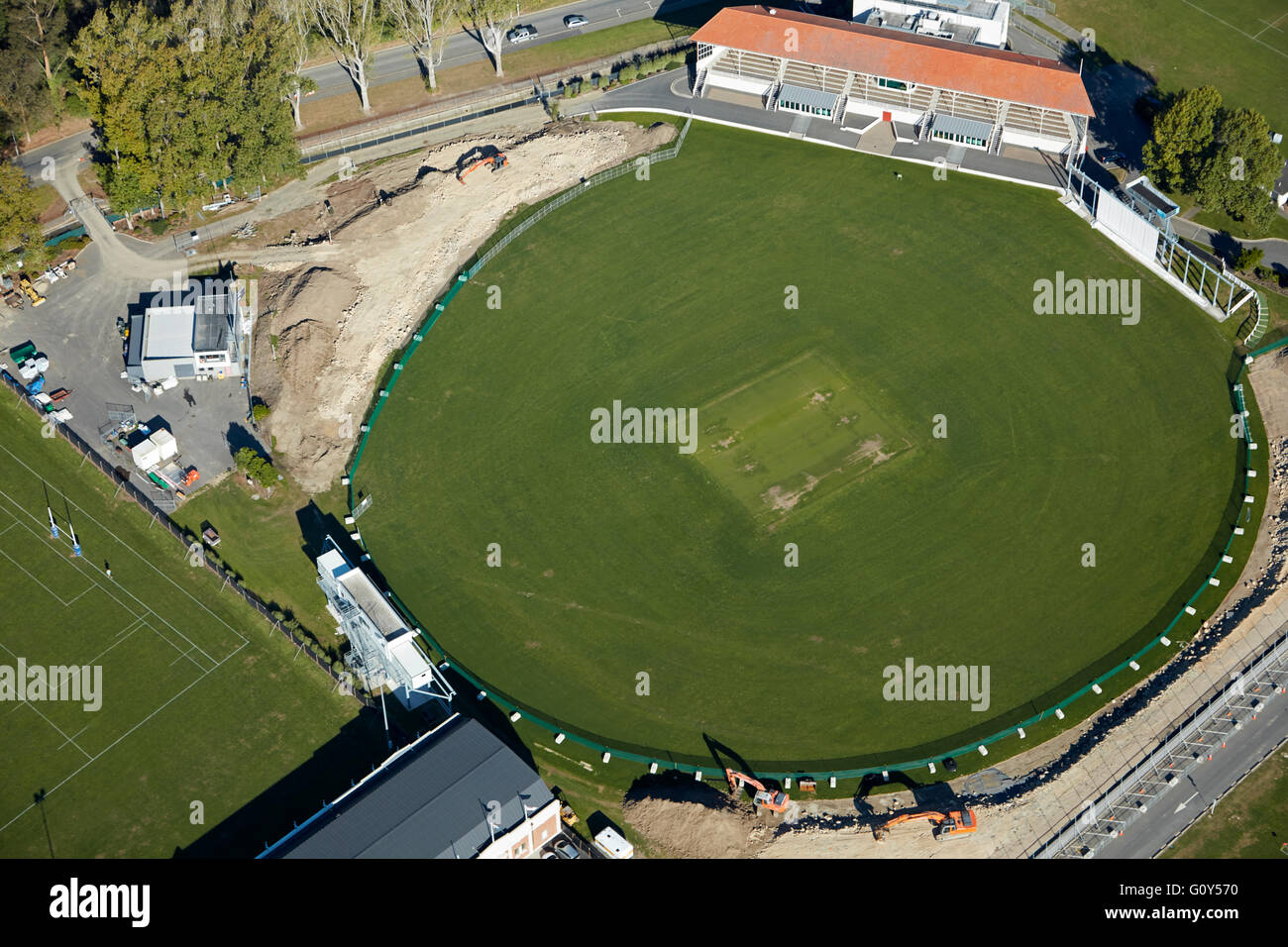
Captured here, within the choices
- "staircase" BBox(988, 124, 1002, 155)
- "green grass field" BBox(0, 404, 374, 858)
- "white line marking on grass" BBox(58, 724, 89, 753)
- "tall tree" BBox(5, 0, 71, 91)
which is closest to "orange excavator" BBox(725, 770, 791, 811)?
"green grass field" BBox(0, 404, 374, 858)

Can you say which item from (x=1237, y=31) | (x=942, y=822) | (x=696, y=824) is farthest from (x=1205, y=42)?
(x=696, y=824)

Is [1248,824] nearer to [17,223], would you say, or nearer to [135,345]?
[135,345]

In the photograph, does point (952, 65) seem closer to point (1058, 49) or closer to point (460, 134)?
point (1058, 49)

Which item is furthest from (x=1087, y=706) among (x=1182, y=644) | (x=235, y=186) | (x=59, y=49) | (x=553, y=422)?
(x=59, y=49)

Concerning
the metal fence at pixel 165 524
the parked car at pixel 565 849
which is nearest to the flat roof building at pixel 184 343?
the metal fence at pixel 165 524

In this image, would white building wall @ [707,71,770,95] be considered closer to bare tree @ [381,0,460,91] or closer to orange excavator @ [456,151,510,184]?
orange excavator @ [456,151,510,184]

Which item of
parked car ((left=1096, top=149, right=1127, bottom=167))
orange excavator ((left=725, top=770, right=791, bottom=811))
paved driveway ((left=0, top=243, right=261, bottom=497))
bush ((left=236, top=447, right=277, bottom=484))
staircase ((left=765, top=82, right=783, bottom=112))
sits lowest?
orange excavator ((left=725, top=770, right=791, bottom=811))
